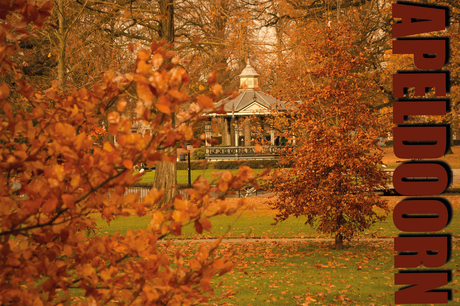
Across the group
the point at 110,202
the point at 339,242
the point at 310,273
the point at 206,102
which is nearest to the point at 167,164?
the point at 339,242

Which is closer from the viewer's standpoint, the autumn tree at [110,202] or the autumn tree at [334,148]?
the autumn tree at [110,202]

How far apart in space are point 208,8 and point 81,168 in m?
15.6

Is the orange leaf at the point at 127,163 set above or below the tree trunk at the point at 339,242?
above

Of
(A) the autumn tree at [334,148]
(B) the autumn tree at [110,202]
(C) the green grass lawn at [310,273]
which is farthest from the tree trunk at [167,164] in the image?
(B) the autumn tree at [110,202]

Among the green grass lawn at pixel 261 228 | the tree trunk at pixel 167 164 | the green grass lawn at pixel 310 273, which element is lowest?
the green grass lawn at pixel 261 228

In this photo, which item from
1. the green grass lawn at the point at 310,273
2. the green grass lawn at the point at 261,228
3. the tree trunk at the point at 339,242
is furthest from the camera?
the green grass lawn at the point at 261,228

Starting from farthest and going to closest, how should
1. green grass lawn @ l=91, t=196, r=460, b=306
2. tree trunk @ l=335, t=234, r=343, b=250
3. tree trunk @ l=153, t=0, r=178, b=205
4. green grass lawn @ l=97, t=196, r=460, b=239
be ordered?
tree trunk @ l=153, t=0, r=178, b=205, green grass lawn @ l=97, t=196, r=460, b=239, tree trunk @ l=335, t=234, r=343, b=250, green grass lawn @ l=91, t=196, r=460, b=306

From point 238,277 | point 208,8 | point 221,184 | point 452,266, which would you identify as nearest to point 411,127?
point 452,266

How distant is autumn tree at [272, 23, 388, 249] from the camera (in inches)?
384

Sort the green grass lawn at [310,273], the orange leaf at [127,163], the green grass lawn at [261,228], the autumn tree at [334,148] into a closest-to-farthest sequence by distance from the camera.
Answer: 1. the orange leaf at [127,163]
2. the green grass lawn at [310,273]
3. the autumn tree at [334,148]
4. the green grass lawn at [261,228]

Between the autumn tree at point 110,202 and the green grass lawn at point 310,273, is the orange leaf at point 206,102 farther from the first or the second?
the green grass lawn at point 310,273

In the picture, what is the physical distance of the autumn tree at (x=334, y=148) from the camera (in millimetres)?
9766

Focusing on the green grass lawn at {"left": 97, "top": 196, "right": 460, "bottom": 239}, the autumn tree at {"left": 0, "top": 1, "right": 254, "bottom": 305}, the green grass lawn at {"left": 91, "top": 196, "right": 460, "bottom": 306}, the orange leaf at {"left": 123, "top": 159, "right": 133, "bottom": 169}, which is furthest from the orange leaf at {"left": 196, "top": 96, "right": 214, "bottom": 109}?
the green grass lawn at {"left": 97, "top": 196, "right": 460, "bottom": 239}

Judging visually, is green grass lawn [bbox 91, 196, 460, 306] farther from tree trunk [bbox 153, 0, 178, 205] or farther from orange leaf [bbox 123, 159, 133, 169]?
tree trunk [bbox 153, 0, 178, 205]
